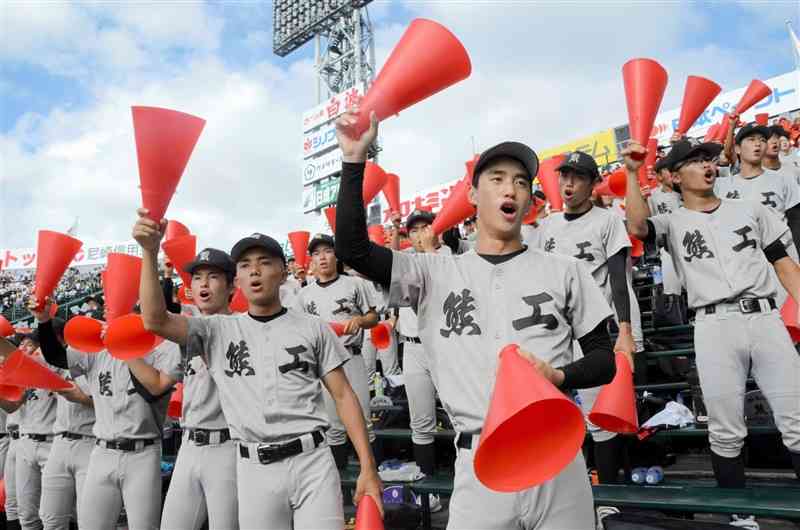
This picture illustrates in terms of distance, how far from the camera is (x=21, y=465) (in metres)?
5.75

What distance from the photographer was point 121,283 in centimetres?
361

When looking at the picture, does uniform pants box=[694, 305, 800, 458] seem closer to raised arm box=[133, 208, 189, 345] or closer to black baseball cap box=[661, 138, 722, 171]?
black baseball cap box=[661, 138, 722, 171]

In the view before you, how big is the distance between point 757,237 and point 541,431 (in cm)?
267

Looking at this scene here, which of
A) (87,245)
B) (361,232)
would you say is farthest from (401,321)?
(87,245)

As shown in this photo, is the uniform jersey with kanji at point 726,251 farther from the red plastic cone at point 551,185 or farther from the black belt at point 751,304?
the red plastic cone at point 551,185

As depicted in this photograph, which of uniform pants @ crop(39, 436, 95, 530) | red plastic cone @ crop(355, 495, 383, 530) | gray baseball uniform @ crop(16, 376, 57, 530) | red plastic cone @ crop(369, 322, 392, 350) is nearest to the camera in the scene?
red plastic cone @ crop(355, 495, 383, 530)

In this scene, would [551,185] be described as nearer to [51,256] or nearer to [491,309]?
[491,309]

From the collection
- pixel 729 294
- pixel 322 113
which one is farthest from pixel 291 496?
pixel 322 113

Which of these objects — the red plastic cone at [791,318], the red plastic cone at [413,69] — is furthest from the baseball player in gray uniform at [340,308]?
the red plastic cone at [791,318]

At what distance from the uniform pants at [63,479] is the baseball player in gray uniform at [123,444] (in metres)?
0.69

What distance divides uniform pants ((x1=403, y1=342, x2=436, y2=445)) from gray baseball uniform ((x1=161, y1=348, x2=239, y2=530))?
1820 millimetres

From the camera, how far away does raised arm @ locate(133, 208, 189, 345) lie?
7.60ft

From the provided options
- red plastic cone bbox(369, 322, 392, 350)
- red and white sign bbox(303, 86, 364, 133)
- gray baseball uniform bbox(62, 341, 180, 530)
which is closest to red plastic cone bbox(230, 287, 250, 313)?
gray baseball uniform bbox(62, 341, 180, 530)

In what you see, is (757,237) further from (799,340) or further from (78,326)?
(78,326)
